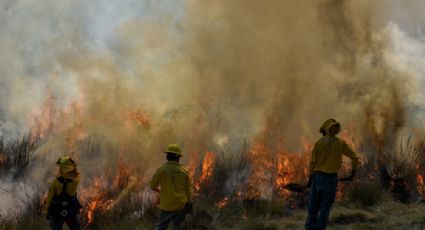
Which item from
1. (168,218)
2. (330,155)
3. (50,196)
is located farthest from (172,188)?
(330,155)

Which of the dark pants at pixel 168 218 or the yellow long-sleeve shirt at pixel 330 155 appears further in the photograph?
the yellow long-sleeve shirt at pixel 330 155

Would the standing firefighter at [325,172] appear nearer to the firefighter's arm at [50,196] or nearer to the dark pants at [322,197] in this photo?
the dark pants at [322,197]

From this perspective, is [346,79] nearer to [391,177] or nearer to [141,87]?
[391,177]

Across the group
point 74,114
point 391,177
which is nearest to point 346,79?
point 391,177

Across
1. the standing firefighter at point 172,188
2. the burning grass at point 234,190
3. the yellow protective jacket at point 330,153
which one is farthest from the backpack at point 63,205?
the yellow protective jacket at point 330,153

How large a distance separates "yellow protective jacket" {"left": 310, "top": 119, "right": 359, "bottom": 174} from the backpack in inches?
149

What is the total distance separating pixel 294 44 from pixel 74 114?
7705mm

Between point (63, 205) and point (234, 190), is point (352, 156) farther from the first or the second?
point (234, 190)

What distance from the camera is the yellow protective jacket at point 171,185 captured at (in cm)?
706

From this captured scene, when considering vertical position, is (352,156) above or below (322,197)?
above

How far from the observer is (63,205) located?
7.21 m

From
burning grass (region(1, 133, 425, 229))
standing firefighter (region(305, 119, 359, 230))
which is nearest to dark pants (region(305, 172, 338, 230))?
standing firefighter (region(305, 119, 359, 230))

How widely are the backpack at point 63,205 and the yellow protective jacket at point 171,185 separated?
4.28ft

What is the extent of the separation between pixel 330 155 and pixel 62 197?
415 centimetres
